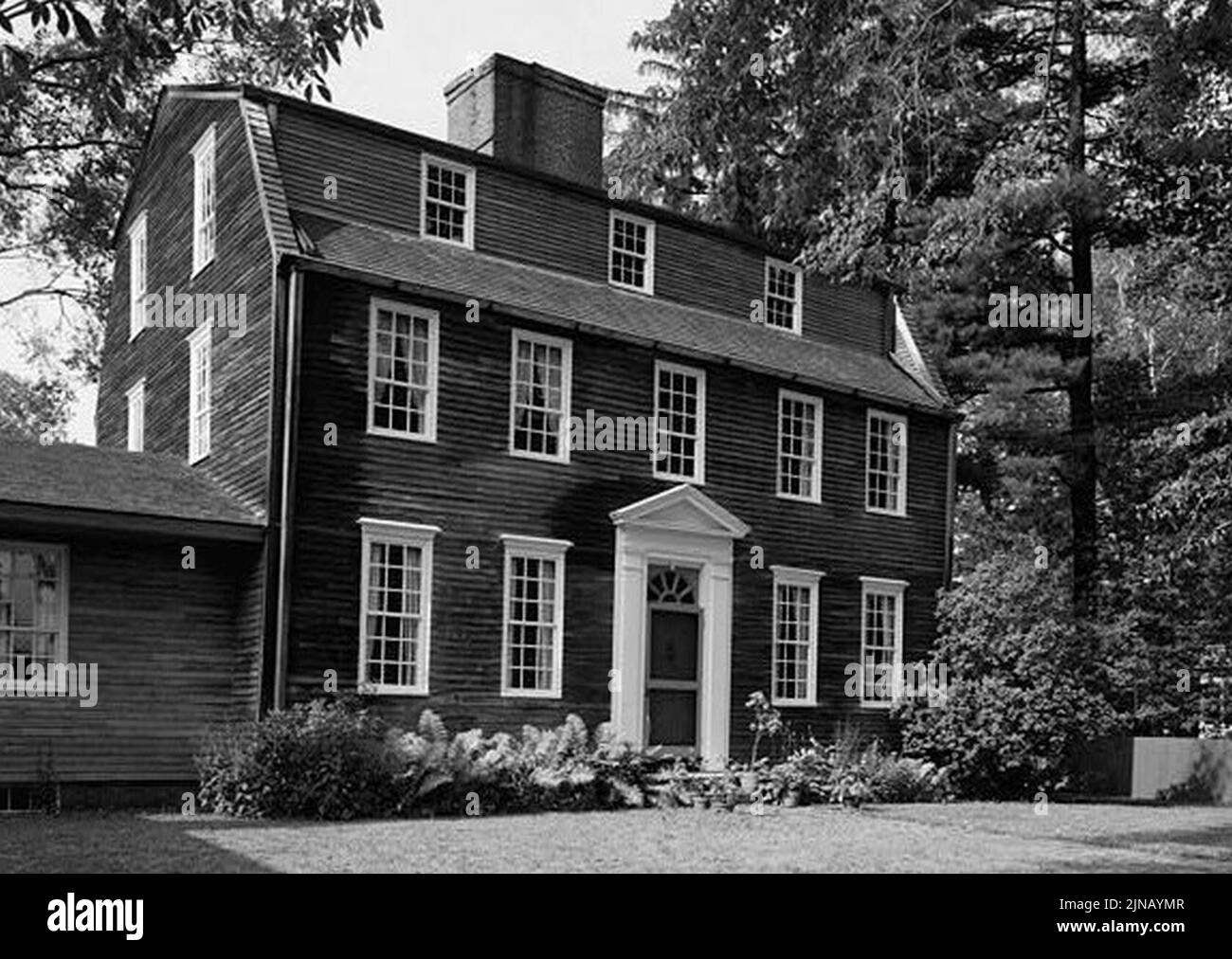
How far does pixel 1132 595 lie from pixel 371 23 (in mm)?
21163

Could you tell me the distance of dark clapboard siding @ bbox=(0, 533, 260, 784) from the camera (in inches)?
677

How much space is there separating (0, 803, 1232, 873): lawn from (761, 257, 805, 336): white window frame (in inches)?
394

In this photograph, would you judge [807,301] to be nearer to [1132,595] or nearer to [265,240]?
[1132,595]

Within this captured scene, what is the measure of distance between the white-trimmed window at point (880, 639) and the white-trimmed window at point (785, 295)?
4787mm

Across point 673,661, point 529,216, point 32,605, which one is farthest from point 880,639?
point 32,605

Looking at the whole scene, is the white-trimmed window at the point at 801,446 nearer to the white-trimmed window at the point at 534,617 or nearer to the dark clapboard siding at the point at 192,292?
the white-trimmed window at the point at 534,617

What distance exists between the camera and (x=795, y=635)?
23.6m

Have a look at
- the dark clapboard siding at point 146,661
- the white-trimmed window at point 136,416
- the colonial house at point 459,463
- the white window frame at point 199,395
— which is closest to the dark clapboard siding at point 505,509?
the colonial house at point 459,463

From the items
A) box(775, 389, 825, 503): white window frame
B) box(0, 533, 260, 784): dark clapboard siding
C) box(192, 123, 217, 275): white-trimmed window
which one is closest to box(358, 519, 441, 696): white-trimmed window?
box(0, 533, 260, 784): dark clapboard siding

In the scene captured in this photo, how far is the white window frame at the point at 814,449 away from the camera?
2367 centimetres

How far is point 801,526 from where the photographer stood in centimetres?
2389

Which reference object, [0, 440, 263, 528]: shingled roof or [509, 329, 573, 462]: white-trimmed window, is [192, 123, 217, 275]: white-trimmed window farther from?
[509, 329, 573, 462]: white-trimmed window

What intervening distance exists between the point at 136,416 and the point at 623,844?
1343 cm

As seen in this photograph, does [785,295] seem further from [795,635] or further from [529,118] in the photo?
[795,635]
